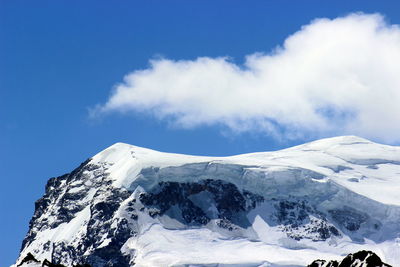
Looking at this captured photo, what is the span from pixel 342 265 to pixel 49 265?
34.9m

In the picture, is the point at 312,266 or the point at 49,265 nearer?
the point at 49,265

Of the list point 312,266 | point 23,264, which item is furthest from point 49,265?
point 312,266

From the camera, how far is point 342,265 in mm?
143125

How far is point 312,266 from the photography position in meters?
152

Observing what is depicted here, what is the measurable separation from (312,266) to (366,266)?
1358cm

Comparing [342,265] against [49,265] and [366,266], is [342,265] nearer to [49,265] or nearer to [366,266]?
[366,266]

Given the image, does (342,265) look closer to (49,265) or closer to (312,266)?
(312,266)

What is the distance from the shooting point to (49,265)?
139 m

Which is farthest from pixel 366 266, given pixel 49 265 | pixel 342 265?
pixel 49 265

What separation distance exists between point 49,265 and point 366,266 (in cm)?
3702

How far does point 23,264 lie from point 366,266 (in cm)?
4041

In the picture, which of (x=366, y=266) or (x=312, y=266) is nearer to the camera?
(x=366, y=266)

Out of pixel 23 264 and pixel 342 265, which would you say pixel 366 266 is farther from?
pixel 23 264

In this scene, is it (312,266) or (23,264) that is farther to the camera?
(312,266)
